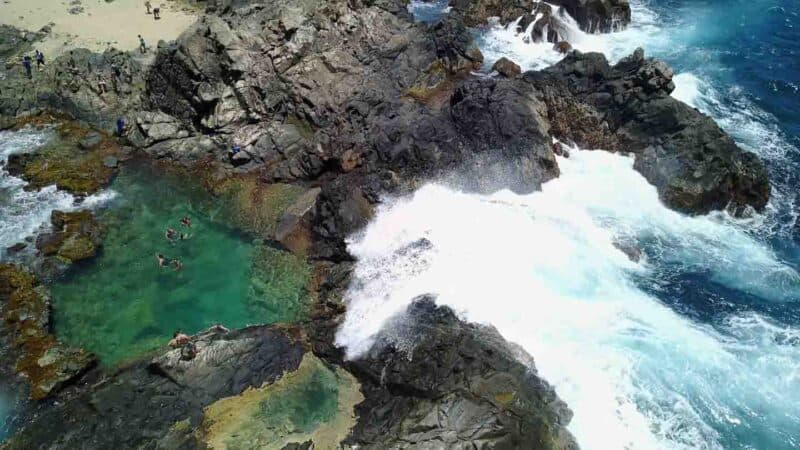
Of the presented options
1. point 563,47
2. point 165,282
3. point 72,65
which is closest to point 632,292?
point 165,282

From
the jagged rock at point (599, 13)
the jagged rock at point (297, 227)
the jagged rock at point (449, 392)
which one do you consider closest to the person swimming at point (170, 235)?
the jagged rock at point (297, 227)

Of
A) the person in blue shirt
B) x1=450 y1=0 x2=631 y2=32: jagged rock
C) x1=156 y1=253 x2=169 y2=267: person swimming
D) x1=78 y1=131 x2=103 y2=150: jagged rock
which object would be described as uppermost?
x1=450 y1=0 x2=631 y2=32: jagged rock

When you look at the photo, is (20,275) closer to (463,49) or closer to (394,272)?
(394,272)

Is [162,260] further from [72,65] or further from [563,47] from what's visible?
[563,47]

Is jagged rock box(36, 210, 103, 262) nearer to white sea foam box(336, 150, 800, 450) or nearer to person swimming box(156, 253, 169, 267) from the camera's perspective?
person swimming box(156, 253, 169, 267)

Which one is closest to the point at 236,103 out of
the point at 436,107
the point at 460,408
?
the point at 436,107

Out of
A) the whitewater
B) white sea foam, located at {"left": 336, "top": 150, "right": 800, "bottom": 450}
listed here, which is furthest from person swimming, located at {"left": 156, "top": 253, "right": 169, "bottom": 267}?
the whitewater

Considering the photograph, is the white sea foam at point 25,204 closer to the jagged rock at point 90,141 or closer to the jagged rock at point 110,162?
the jagged rock at point 110,162
